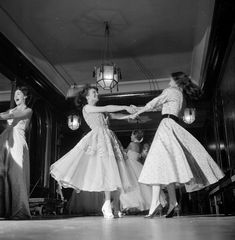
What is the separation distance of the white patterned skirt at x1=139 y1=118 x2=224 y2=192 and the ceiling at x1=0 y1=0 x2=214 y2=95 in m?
2.35

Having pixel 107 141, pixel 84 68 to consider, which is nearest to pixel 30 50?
pixel 84 68

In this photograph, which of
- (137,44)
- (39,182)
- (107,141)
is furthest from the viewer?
(39,182)

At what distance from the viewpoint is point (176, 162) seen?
282 cm

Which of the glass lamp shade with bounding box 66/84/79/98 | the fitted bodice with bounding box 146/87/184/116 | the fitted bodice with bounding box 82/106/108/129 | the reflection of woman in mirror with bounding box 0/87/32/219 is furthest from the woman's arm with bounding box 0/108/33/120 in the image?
the glass lamp shade with bounding box 66/84/79/98

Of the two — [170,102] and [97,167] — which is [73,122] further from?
[170,102]

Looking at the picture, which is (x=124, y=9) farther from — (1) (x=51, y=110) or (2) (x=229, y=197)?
(1) (x=51, y=110)

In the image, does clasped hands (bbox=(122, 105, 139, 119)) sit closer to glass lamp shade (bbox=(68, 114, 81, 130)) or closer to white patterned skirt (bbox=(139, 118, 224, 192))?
white patterned skirt (bbox=(139, 118, 224, 192))

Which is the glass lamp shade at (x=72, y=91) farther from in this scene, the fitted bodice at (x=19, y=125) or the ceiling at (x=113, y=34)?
the fitted bodice at (x=19, y=125)

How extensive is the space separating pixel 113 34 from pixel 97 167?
300 cm

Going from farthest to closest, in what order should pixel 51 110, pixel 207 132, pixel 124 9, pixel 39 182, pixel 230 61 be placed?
pixel 207 132 < pixel 51 110 < pixel 39 182 < pixel 230 61 < pixel 124 9

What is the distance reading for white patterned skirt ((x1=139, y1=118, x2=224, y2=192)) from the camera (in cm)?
277

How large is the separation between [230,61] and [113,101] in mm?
3490

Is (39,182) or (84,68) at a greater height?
(84,68)

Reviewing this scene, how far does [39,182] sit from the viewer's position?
7215mm
